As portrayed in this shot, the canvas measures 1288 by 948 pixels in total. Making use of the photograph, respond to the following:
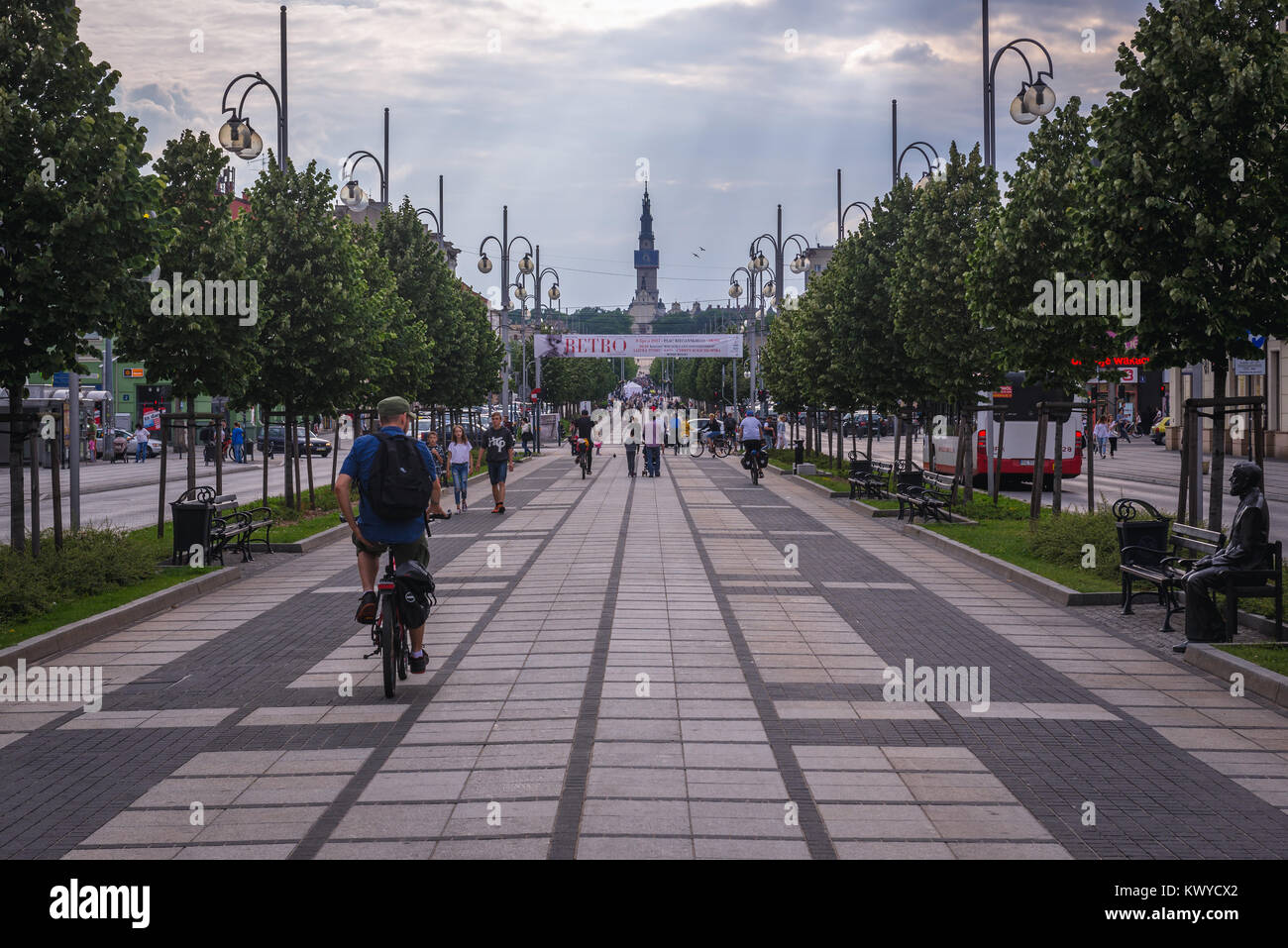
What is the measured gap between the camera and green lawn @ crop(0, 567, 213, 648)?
10523 mm

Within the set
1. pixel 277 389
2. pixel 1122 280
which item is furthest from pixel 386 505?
pixel 277 389

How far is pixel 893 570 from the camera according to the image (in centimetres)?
1537

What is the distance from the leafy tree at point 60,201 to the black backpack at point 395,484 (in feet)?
16.1

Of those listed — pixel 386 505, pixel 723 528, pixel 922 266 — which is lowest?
pixel 723 528

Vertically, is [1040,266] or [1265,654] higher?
[1040,266]

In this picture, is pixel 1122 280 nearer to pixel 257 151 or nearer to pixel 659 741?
pixel 659 741

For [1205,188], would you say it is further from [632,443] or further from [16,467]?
[632,443]

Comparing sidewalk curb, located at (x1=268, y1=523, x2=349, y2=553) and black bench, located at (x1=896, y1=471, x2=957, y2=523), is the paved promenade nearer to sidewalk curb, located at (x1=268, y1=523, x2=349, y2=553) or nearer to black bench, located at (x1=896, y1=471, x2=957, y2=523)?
sidewalk curb, located at (x1=268, y1=523, x2=349, y2=553)

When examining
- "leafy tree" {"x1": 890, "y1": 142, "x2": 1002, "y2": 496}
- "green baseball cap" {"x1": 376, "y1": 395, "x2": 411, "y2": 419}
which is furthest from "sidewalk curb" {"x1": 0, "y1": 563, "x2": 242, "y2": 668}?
"leafy tree" {"x1": 890, "y1": 142, "x2": 1002, "y2": 496}

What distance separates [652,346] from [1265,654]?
64.2m

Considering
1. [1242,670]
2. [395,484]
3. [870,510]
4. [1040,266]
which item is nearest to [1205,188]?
[1040,266]

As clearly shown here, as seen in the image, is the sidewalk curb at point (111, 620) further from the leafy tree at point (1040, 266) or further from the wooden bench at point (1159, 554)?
the leafy tree at point (1040, 266)

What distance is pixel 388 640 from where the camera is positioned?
833 cm
